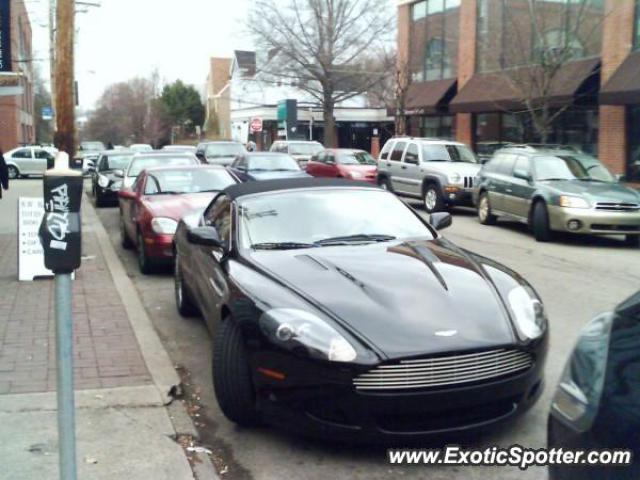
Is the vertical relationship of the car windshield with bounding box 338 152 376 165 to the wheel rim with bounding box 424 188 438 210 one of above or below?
above

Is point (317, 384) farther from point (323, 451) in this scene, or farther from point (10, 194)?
point (10, 194)

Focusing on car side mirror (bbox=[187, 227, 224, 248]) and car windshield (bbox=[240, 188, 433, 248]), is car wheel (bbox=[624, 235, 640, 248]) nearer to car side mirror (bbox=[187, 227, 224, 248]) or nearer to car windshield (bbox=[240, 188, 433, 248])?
car windshield (bbox=[240, 188, 433, 248])

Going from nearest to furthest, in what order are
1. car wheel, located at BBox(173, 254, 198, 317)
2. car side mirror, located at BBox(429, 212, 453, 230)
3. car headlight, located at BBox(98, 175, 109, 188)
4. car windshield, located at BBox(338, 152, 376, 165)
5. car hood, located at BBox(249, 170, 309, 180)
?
car side mirror, located at BBox(429, 212, 453, 230) < car wheel, located at BBox(173, 254, 198, 317) < car hood, located at BBox(249, 170, 309, 180) < car headlight, located at BBox(98, 175, 109, 188) < car windshield, located at BBox(338, 152, 376, 165)

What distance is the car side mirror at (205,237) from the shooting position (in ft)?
19.2

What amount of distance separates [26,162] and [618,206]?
99.1ft

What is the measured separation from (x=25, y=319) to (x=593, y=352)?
600cm

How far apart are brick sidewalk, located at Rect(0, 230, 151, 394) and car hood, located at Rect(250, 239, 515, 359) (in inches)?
58.8

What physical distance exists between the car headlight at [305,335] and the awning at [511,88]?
1947 centimetres

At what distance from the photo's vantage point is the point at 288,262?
513 centimetres

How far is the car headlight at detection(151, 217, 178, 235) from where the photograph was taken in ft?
31.9

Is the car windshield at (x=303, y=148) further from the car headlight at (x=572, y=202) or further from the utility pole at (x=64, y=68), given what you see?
the utility pole at (x=64, y=68)

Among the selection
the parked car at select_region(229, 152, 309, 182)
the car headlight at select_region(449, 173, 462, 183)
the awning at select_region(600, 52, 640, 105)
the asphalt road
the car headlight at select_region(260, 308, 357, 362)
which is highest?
the awning at select_region(600, 52, 640, 105)

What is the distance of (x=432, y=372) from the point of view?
399 cm

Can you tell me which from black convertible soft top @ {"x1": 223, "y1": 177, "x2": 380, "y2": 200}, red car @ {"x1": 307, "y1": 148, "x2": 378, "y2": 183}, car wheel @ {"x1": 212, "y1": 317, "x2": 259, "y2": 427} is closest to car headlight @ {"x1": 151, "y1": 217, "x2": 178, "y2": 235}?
black convertible soft top @ {"x1": 223, "y1": 177, "x2": 380, "y2": 200}
